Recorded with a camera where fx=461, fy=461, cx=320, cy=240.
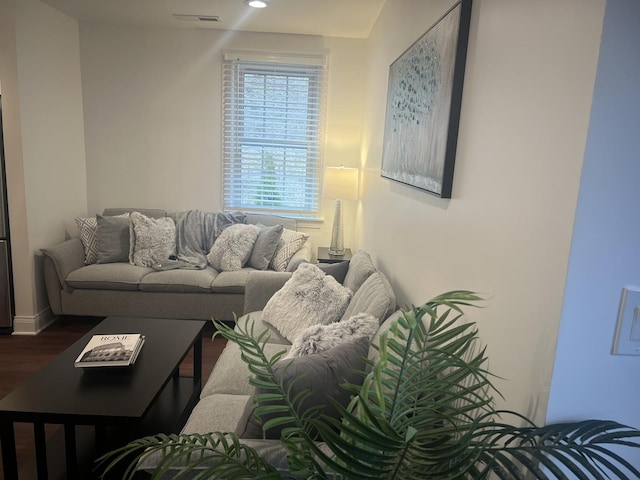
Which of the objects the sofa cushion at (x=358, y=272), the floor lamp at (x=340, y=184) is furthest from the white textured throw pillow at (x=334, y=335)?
the floor lamp at (x=340, y=184)

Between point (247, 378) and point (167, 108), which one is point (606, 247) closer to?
point (247, 378)

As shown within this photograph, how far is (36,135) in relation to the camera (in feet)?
11.7

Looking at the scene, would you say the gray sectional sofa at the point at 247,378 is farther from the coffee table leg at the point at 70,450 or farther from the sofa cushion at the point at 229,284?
the sofa cushion at the point at 229,284

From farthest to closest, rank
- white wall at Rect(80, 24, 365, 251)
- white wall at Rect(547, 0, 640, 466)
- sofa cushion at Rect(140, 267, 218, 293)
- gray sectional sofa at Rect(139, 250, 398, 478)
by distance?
white wall at Rect(80, 24, 365, 251), sofa cushion at Rect(140, 267, 218, 293), gray sectional sofa at Rect(139, 250, 398, 478), white wall at Rect(547, 0, 640, 466)

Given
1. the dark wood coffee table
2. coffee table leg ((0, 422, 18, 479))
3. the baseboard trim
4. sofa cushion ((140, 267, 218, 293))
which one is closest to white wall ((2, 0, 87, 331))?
the baseboard trim

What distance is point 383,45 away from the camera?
10.6 ft

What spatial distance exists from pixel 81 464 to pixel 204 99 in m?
3.36

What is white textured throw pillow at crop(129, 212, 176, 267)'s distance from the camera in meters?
3.86

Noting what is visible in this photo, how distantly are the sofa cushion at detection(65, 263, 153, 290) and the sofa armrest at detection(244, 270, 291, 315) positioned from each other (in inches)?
45.4

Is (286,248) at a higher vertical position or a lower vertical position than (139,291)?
higher

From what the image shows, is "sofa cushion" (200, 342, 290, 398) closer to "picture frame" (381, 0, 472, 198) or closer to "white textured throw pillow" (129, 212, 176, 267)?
"picture frame" (381, 0, 472, 198)

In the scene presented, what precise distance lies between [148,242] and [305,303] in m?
1.98

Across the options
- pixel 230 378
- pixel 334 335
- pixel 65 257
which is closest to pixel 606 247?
pixel 334 335

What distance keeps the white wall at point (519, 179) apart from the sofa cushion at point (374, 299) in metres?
0.23
